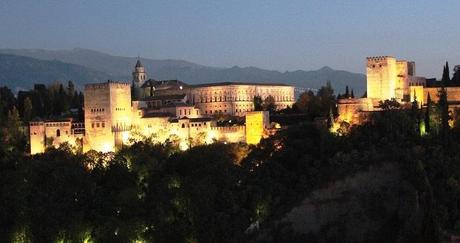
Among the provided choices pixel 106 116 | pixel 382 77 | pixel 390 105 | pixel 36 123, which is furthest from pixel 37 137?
pixel 382 77

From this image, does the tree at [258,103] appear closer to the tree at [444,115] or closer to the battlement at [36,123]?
the battlement at [36,123]

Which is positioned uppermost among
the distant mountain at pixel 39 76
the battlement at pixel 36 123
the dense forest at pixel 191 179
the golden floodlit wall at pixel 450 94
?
the distant mountain at pixel 39 76

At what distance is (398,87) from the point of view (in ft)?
160

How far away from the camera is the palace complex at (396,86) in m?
45.6

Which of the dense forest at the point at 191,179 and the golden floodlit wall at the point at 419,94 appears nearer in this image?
the dense forest at the point at 191,179

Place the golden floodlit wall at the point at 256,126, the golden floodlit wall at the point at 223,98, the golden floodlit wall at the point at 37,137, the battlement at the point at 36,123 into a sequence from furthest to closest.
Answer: the golden floodlit wall at the point at 223,98, the battlement at the point at 36,123, the golden floodlit wall at the point at 37,137, the golden floodlit wall at the point at 256,126

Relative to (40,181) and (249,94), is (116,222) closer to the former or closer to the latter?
(40,181)

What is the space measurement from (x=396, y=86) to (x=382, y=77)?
116 centimetres

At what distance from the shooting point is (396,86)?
161 feet

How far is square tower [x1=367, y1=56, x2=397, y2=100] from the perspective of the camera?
48.7 m

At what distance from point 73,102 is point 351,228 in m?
52.0

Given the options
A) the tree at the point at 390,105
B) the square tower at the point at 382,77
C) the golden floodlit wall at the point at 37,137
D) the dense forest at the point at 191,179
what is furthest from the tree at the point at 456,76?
the golden floodlit wall at the point at 37,137

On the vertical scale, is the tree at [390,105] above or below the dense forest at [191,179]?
above

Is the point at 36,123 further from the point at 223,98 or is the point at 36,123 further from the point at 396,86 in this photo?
the point at 396,86
